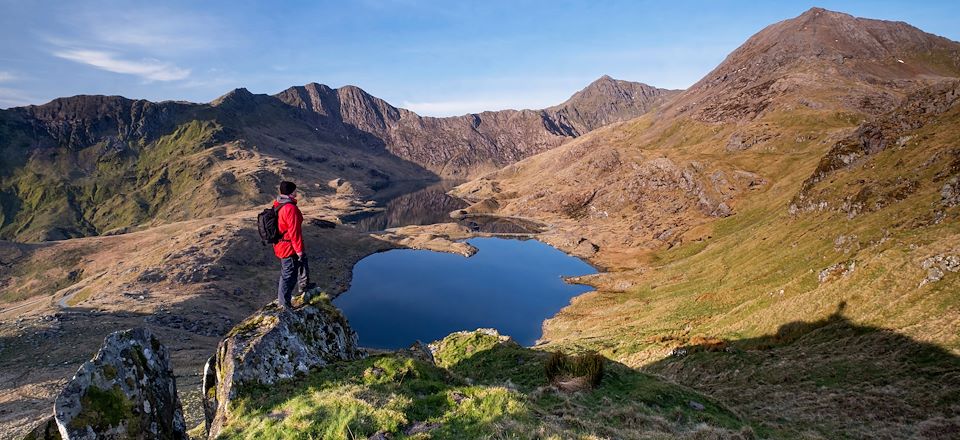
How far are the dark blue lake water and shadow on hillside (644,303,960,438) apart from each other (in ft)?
189

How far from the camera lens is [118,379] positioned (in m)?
13.5

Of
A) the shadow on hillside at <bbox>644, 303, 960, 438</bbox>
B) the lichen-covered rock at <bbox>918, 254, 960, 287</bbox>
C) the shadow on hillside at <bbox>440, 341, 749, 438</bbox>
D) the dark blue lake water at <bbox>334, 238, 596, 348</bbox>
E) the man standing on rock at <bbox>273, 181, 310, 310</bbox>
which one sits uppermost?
the man standing on rock at <bbox>273, 181, 310, 310</bbox>

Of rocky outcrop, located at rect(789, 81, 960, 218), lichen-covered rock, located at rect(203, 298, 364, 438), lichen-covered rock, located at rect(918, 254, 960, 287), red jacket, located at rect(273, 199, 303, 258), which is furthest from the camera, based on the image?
rocky outcrop, located at rect(789, 81, 960, 218)

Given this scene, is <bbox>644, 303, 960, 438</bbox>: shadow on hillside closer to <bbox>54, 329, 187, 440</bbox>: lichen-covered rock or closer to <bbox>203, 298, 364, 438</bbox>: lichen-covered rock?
<bbox>203, 298, 364, 438</bbox>: lichen-covered rock

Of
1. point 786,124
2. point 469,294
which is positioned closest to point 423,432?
point 469,294

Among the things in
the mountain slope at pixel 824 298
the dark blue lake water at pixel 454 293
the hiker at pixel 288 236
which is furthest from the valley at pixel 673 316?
the hiker at pixel 288 236

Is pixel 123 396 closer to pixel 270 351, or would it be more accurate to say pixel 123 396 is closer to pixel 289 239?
pixel 270 351

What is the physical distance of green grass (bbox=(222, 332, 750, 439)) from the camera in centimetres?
1297

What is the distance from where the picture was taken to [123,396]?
43.8 feet

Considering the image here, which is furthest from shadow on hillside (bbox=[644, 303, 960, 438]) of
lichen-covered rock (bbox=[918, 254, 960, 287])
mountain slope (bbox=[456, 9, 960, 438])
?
lichen-covered rock (bbox=[918, 254, 960, 287])

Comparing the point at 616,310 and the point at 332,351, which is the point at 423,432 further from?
the point at 616,310

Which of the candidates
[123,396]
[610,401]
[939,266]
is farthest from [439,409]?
[939,266]

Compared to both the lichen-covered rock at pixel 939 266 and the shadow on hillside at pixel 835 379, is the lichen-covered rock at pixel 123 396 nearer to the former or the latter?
the shadow on hillside at pixel 835 379

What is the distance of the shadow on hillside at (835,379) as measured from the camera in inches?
928
